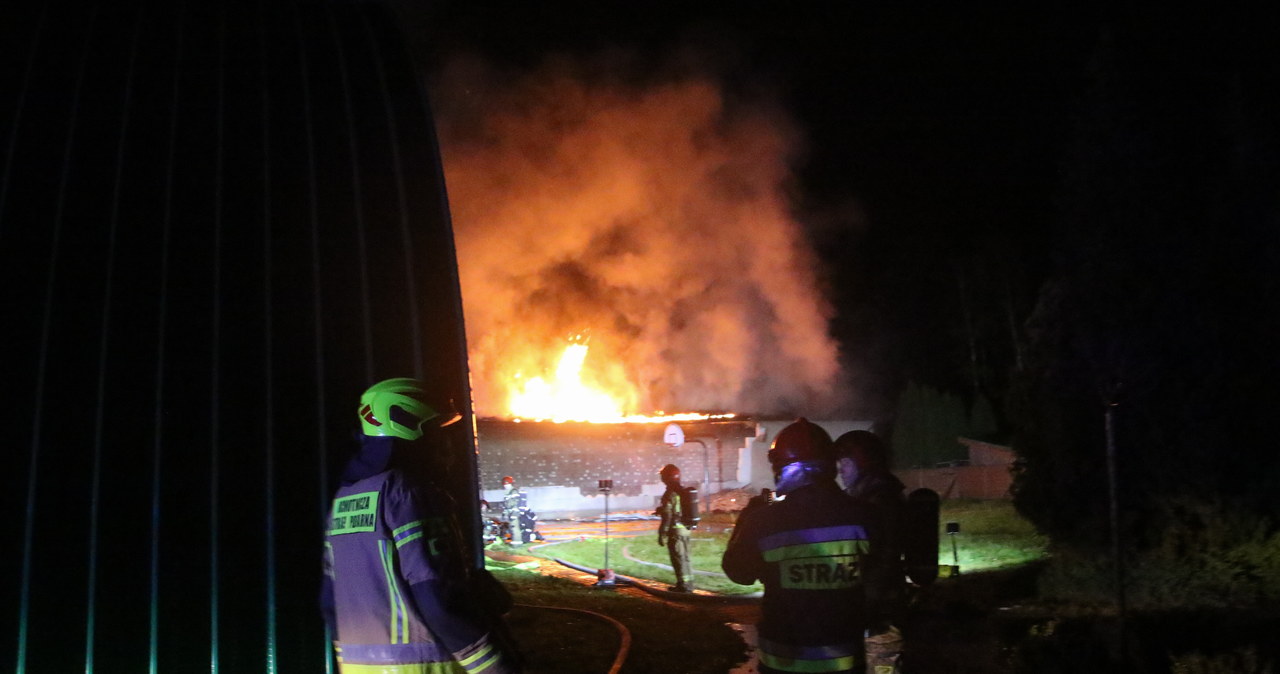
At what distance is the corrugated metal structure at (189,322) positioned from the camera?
504cm

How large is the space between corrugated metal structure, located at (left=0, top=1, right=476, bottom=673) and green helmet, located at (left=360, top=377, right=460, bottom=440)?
191 cm

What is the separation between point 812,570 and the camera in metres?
4.25

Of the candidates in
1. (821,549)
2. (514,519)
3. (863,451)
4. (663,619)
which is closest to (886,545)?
(863,451)

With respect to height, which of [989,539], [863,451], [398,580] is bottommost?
[989,539]

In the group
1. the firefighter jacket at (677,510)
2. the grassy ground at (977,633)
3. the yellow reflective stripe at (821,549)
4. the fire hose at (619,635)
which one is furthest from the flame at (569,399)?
the yellow reflective stripe at (821,549)

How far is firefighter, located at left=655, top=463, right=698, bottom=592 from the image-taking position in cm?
1202

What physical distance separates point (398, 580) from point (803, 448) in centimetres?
200

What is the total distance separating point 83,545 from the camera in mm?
5008

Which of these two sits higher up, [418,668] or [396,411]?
[396,411]

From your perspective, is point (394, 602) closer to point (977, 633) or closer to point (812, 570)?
point (812, 570)

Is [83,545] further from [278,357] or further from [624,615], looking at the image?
[624,615]

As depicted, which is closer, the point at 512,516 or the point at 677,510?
the point at 677,510

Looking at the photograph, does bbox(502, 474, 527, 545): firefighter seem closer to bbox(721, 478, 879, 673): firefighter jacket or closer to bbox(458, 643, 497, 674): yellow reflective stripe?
bbox(721, 478, 879, 673): firefighter jacket

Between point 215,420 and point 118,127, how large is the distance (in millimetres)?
1939
